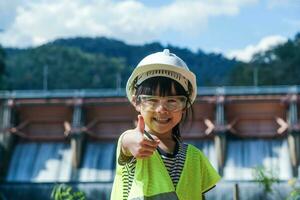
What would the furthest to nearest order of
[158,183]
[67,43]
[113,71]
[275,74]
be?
[67,43] < [113,71] < [275,74] < [158,183]

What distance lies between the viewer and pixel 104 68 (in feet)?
126

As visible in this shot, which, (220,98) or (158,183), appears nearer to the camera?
(158,183)

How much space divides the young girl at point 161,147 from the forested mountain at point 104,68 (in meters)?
21.5

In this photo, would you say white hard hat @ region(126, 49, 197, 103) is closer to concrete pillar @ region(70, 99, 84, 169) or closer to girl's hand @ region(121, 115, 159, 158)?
girl's hand @ region(121, 115, 159, 158)

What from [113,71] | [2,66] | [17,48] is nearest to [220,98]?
[2,66]

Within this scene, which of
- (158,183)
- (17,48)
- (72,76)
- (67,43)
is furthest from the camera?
(67,43)

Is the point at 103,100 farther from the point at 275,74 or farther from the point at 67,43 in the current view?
the point at 67,43

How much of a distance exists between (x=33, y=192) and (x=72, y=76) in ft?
75.7

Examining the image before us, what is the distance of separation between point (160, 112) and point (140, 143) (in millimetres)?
159

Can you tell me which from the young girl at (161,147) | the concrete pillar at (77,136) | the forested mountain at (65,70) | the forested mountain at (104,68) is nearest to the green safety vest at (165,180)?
the young girl at (161,147)

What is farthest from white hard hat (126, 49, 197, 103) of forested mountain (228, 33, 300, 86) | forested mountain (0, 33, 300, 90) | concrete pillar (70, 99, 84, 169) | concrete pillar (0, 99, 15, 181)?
forested mountain (228, 33, 300, 86)

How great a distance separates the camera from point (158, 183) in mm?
1560

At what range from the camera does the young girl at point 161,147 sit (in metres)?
1.56

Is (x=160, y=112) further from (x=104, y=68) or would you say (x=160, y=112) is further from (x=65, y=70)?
(x=104, y=68)
